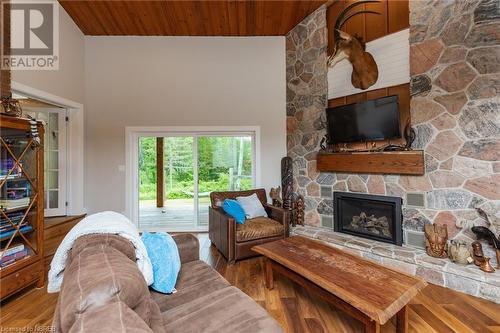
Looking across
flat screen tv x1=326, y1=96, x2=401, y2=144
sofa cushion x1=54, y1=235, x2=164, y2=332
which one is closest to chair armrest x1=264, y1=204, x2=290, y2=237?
flat screen tv x1=326, y1=96, x2=401, y2=144

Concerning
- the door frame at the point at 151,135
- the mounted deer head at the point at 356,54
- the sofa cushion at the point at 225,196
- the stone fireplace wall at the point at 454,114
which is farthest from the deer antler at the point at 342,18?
the sofa cushion at the point at 225,196

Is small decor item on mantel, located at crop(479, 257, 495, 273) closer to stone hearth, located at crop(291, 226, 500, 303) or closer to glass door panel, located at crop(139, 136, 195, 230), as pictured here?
stone hearth, located at crop(291, 226, 500, 303)

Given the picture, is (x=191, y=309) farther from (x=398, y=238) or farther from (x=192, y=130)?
(x=192, y=130)

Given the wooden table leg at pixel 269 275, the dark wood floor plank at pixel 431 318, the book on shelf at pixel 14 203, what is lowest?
the dark wood floor plank at pixel 431 318

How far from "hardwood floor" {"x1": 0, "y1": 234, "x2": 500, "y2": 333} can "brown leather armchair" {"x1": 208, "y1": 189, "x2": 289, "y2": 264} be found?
0.49 meters

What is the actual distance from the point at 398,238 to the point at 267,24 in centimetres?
377

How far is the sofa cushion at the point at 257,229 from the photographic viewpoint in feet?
9.37

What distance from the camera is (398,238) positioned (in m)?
2.77

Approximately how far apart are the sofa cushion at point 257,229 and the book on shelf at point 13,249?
2.17m

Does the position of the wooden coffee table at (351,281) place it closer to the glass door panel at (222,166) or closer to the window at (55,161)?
the glass door panel at (222,166)

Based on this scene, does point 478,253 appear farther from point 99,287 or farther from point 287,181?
point 99,287

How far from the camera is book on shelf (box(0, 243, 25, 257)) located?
2037mm

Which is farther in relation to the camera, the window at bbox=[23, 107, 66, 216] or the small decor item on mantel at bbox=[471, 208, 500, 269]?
the window at bbox=[23, 107, 66, 216]

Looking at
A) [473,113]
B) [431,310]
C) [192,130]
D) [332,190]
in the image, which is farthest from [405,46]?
[192,130]
